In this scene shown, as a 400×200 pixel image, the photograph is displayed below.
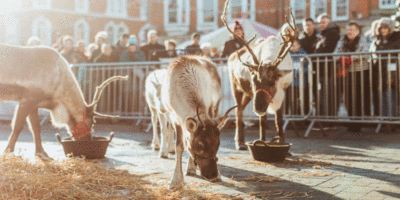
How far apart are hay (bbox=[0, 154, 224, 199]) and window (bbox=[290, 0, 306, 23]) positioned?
2696 centimetres

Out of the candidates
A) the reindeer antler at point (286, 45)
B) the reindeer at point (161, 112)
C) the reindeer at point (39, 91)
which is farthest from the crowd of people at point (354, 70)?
the reindeer at point (39, 91)

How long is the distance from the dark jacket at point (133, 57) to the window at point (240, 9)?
67.4ft

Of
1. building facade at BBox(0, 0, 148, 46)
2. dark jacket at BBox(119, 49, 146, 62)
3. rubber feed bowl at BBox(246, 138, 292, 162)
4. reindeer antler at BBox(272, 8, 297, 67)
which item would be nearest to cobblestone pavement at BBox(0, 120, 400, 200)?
rubber feed bowl at BBox(246, 138, 292, 162)

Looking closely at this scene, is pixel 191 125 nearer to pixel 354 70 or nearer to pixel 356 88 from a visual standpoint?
pixel 354 70

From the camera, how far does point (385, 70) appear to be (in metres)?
9.92

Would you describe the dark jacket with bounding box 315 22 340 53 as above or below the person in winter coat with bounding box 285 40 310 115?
above

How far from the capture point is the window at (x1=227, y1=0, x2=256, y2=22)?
32469 mm

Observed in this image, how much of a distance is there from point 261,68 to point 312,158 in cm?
157

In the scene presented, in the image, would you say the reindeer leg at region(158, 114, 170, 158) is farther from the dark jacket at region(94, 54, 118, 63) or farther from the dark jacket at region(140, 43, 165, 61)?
the dark jacket at region(94, 54, 118, 63)

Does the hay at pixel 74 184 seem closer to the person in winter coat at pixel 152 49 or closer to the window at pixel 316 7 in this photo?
the person in winter coat at pixel 152 49

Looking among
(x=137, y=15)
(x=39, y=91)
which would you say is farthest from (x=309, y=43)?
(x=137, y=15)

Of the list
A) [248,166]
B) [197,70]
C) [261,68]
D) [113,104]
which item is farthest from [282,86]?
[113,104]

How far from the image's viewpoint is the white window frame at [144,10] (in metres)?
39.7

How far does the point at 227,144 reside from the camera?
8.55m
